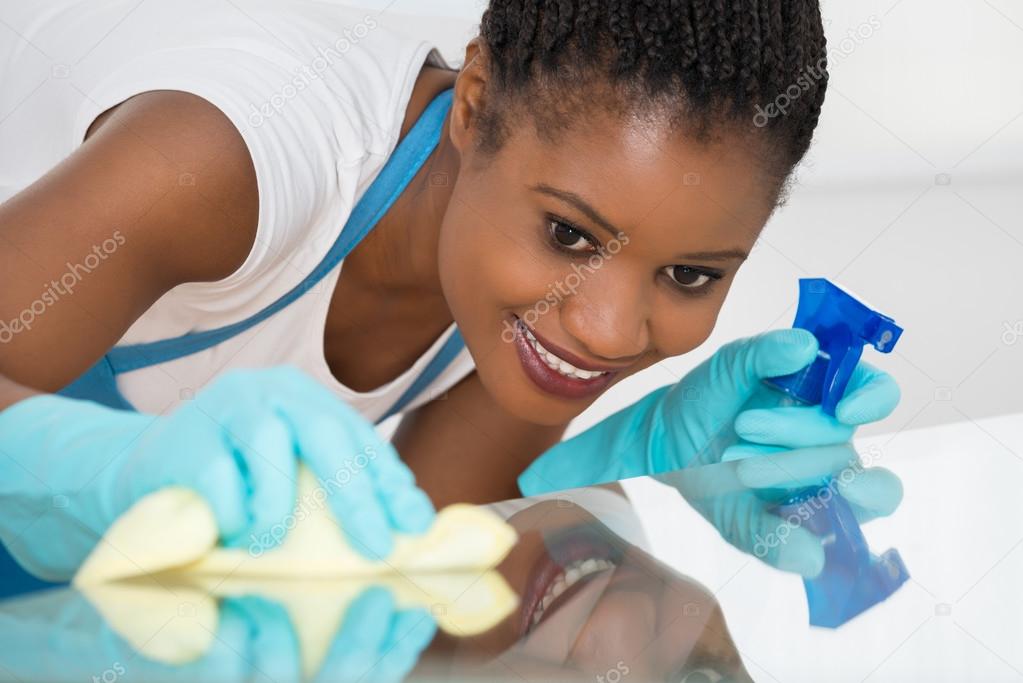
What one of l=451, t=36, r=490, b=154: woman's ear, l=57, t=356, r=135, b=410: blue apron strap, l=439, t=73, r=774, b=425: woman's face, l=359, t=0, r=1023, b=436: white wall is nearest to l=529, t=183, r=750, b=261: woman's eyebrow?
l=439, t=73, r=774, b=425: woman's face

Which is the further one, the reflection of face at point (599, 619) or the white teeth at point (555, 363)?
the white teeth at point (555, 363)

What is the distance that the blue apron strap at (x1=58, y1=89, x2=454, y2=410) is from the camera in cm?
102

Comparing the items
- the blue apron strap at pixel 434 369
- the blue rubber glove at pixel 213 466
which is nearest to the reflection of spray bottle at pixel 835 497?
the blue rubber glove at pixel 213 466

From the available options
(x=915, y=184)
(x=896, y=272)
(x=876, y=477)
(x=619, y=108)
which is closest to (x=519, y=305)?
(x=619, y=108)

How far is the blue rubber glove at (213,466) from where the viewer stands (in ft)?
1.86

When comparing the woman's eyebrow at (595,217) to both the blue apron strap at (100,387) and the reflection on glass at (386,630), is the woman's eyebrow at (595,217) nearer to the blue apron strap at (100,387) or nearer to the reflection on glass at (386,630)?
the reflection on glass at (386,630)

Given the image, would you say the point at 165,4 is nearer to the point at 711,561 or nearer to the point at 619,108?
the point at 619,108

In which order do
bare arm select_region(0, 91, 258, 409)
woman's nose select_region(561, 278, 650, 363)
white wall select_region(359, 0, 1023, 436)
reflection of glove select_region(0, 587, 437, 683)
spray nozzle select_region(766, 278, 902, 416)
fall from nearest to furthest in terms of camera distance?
reflection of glove select_region(0, 587, 437, 683) → bare arm select_region(0, 91, 258, 409) → woman's nose select_region(561, 278, 650, 363) → spray nozzle select_region(766, 278, 902, 416) → white wall select_region(359, 0, 1023, 436)

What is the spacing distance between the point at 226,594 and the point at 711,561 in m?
0.27

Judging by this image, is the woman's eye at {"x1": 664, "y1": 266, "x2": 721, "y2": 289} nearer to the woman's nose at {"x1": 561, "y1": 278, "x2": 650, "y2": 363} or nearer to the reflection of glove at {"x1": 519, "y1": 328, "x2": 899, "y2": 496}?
the woman's nose at {"x1": 561, "y1": 278, "x2": 650, "y2": 363}

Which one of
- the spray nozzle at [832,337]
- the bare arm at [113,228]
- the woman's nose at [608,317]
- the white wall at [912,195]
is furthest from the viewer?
the white wall at [912,195]

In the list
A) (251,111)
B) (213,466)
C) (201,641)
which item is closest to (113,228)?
(251,111)

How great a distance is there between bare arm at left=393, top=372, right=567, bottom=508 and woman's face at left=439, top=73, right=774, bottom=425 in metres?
0.28

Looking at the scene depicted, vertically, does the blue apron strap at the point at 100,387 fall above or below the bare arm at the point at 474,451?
above
